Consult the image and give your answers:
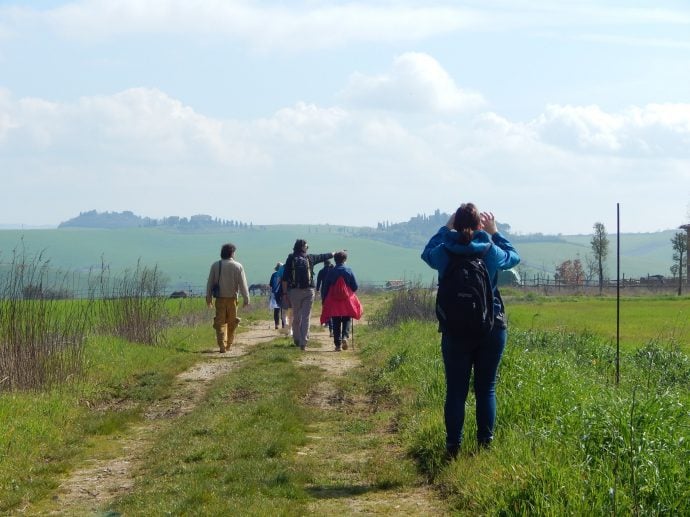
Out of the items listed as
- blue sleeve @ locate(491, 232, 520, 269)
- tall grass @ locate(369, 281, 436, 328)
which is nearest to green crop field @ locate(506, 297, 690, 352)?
tall grass @ locate(369, 281, 436, 328)

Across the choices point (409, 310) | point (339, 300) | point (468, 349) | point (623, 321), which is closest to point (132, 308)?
point (339, 300)

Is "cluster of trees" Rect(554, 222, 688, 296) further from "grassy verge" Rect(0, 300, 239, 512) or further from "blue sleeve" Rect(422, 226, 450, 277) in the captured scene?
"blue sleeve" Rect(422, 226, 450, 277)

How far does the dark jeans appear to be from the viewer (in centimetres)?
744

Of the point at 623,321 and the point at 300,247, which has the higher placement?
the point at 300,247

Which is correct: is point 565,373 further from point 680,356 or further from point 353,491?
point 680,356

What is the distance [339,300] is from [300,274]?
1081mm

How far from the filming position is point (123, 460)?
28.5 feet

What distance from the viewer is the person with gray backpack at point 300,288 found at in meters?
18.4

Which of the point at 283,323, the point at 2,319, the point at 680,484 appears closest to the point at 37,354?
the point at 2,319

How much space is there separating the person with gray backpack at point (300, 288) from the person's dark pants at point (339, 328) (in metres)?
0.67

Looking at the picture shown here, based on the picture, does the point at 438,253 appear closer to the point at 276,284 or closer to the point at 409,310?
the point at 409,310

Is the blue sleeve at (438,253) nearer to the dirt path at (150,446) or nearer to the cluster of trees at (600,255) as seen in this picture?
the dirt path at (150,446)

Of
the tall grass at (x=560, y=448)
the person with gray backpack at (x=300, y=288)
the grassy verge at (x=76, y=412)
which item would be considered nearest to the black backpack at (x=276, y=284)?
the person with gray backpack at (x=300, y=288)

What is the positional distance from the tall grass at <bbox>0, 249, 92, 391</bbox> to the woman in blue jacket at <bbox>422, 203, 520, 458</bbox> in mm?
6075
